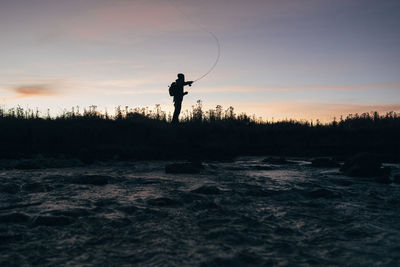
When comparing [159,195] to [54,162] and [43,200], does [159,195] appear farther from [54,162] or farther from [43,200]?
[54,162]

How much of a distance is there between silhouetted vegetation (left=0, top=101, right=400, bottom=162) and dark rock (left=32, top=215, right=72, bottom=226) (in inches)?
232

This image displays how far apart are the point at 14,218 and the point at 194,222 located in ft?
6.92

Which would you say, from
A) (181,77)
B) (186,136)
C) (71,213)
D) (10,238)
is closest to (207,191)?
(71,213)

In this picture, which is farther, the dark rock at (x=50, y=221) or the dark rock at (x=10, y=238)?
the dark rock at (x=50, y=221)

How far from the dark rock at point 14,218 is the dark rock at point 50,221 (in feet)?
0.59

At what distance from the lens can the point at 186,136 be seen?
14.0 meters

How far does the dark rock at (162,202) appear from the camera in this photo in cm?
468

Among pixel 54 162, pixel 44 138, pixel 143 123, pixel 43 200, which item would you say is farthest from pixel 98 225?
pixel 143 123

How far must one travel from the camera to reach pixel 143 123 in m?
13.9

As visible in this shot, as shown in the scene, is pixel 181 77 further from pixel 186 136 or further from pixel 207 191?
pixel 207 191

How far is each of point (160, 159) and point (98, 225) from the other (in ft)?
23.8

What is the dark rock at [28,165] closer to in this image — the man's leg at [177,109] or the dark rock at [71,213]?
the dark rock at [71,213]

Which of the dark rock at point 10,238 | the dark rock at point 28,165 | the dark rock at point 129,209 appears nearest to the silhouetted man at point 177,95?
the dark rock at point 28,165

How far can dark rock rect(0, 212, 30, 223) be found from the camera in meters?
3.82
